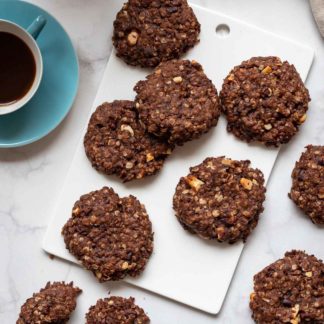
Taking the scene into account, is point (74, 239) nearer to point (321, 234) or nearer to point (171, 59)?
point (171, 59)

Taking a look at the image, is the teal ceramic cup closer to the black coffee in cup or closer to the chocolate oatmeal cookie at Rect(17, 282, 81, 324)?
the black coffee in cup

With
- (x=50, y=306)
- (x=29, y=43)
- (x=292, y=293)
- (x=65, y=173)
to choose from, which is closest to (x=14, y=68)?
(x=29, y=43)

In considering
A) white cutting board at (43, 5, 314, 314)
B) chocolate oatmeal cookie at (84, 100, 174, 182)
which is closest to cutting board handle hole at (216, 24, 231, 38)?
white cutting board at (43, 5, 314, 314)

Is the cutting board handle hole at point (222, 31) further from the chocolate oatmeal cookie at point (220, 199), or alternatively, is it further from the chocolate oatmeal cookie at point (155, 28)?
the chocolate oatmeal cookie at point (220, 199)

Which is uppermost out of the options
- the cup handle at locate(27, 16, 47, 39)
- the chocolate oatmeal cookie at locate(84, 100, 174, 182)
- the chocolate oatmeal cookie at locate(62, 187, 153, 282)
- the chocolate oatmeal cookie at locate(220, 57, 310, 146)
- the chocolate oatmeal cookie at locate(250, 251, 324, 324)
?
the cup handle at locate(27, 16, 47, 39)

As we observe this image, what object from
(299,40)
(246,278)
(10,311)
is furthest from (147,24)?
(10,311)

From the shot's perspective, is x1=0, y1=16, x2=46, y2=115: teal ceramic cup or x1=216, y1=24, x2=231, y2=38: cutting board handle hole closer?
x1=0, y1=16, x2=46, y2=115: teal ceramic cup
